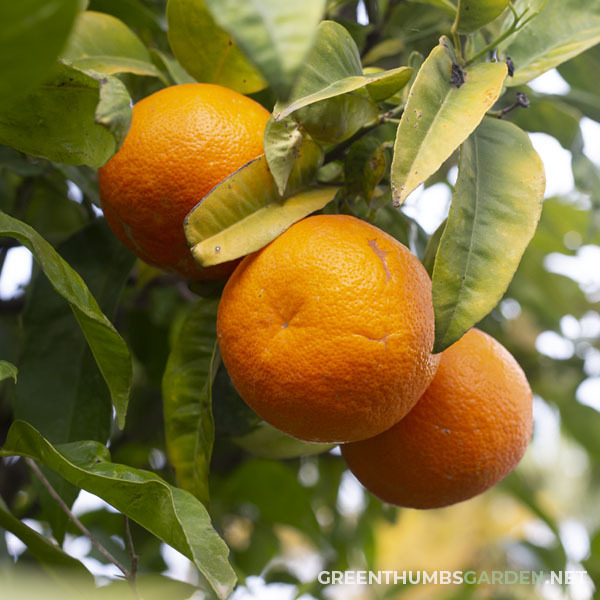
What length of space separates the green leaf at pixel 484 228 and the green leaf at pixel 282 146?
149 mm

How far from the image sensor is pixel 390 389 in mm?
575

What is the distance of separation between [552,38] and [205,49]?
15.2 inches

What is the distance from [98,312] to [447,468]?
37 centimetres

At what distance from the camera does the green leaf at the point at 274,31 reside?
280 millimetres

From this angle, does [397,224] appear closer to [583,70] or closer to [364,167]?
[364,167]

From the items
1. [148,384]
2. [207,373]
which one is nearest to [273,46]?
[207,373]

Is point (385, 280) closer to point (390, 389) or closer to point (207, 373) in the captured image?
point (390, 389)

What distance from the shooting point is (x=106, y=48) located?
0.73 m

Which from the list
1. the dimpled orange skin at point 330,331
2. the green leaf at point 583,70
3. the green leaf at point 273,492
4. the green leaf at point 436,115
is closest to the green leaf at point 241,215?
the dimpled orange skin at point 330,331

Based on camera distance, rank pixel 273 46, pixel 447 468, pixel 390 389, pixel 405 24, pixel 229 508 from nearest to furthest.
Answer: pixel 273 46 < pixel 390 389 < pixel 447 468 < pixel 405 24 < pixel 229 508

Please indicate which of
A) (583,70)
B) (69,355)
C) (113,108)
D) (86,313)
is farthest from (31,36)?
(583,70)

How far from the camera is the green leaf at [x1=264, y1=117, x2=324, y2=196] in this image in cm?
60

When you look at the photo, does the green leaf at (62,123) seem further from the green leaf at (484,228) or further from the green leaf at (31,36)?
the green leaf at (484,228)

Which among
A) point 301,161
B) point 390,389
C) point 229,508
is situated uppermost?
point 301,161
